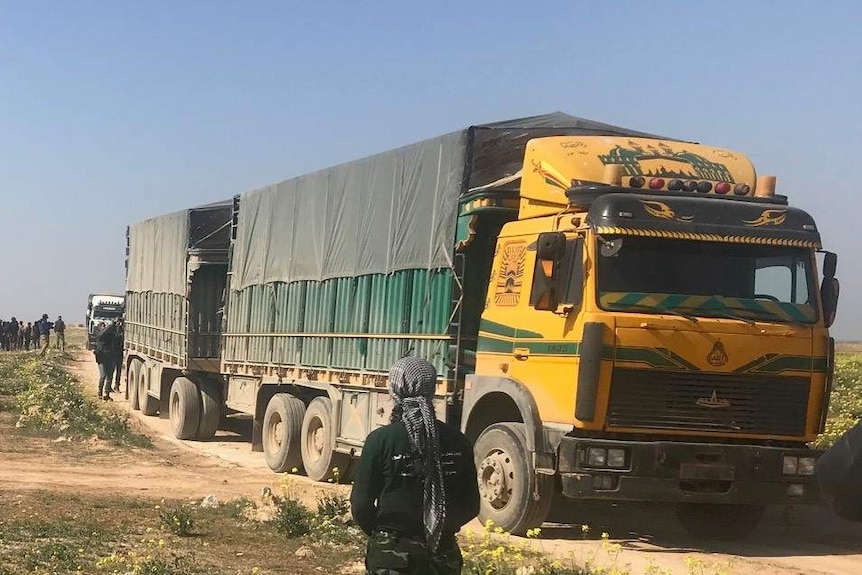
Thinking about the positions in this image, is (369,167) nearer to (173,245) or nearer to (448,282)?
(448,282)

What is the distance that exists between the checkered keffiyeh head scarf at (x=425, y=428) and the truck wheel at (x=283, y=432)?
967 centimetres

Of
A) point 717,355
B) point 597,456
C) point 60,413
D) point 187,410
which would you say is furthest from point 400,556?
point 60,413

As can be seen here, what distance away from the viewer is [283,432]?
1456 cm

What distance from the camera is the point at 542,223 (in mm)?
9641

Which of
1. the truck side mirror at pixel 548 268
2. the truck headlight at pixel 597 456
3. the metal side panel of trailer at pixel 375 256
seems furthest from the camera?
the metal side panel of trailer at pixel 375 256

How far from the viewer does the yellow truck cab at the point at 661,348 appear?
8836mm

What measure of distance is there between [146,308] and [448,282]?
562 inches

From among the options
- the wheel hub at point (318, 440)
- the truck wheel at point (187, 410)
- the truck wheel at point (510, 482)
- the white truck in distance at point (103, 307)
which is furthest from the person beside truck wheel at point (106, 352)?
the white truck in distance at point (103, 307)

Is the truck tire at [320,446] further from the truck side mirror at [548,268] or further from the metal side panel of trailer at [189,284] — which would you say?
the metal side panel of trailer at [189,284]

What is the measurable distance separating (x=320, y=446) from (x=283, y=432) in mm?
924

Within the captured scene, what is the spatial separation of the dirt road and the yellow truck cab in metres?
0.53

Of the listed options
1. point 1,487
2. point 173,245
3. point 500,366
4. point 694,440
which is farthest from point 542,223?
point 173,245

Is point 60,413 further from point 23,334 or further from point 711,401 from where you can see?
point 23,334

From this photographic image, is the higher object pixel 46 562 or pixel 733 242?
pixel 733 242
